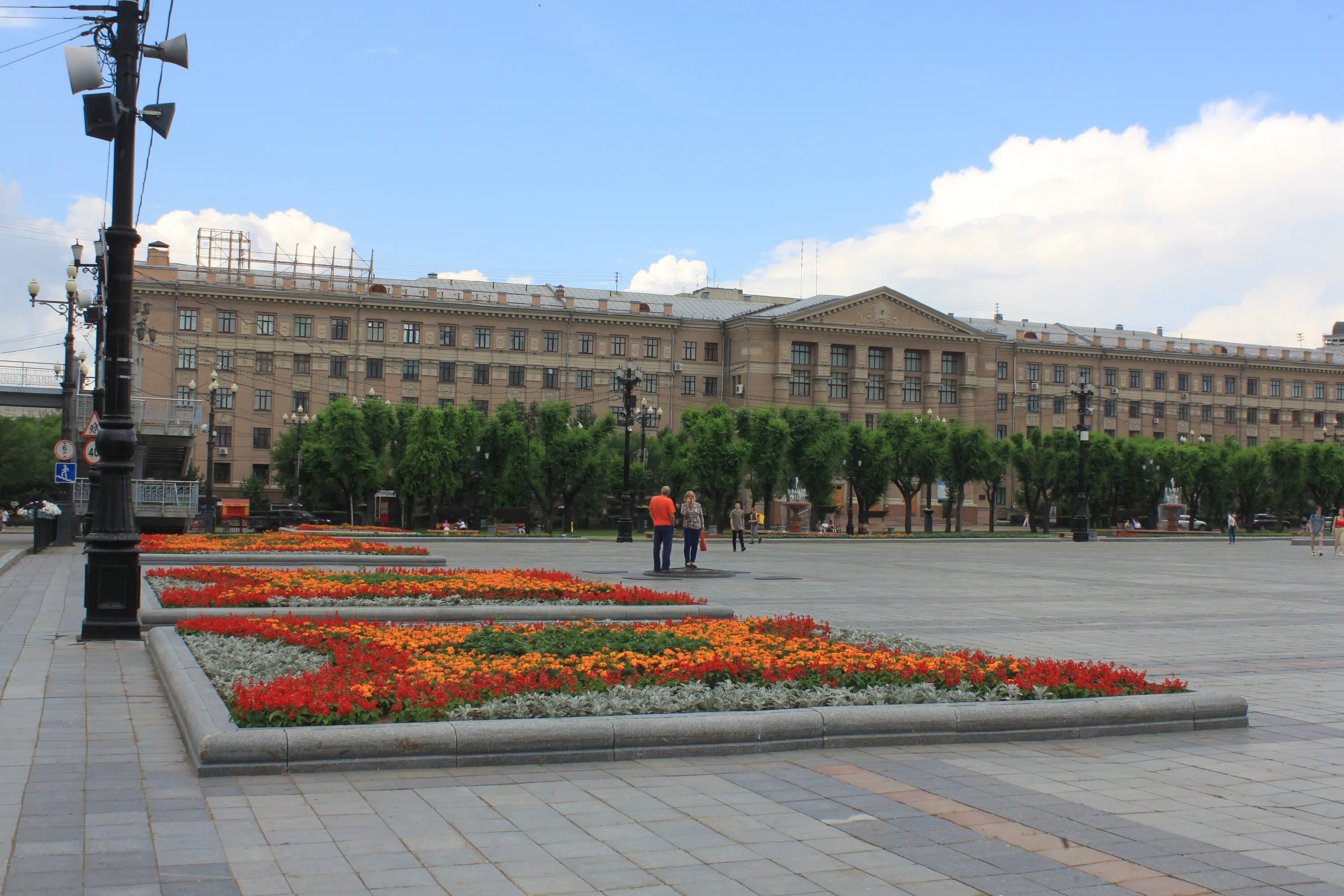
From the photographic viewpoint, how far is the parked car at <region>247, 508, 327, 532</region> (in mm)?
44875

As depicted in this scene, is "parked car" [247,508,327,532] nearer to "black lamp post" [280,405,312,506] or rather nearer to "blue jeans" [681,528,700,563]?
"black lamp post" [280,405,312,506]

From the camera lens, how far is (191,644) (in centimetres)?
973

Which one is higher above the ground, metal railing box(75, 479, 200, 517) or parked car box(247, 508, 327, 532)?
metal railing box(75, 479, 200, 517)

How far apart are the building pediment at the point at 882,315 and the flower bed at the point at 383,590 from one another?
66.6 meters

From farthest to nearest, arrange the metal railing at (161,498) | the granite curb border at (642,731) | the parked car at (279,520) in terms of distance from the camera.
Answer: the parked car at (279,520)
the metal railing at (161,498)
the granite curb border at (642,731)

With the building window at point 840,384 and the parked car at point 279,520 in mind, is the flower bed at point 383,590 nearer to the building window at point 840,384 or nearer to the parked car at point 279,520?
the parked car at point 279,520

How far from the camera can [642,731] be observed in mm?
6797

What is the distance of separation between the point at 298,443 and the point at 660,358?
2904 centimetres

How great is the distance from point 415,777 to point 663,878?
202 cm

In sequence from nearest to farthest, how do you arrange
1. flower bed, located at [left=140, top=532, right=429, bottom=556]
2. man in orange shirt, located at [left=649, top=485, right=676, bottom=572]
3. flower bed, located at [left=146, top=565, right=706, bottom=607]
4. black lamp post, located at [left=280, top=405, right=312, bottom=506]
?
flower bed, located at [left=146, top=565, right=706, bottom=607] < man in orange shirt, located at [left=649, top=485, right=676, bottom=572] < flower bed, located at [left=140, top=532, right=429, bottom=556] < black lamp post, located at [left=280, top=405, right=312, bottom=506]

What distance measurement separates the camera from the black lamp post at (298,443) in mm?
56500

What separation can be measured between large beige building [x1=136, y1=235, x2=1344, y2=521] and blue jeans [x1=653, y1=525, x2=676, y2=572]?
55.5 meters

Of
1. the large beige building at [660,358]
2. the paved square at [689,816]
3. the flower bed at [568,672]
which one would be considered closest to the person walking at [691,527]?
the flower bed at [568,672]

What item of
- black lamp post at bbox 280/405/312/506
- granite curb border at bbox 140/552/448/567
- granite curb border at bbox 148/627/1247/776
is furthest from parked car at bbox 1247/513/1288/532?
granite curb border at bbox 148/627/1247/776
